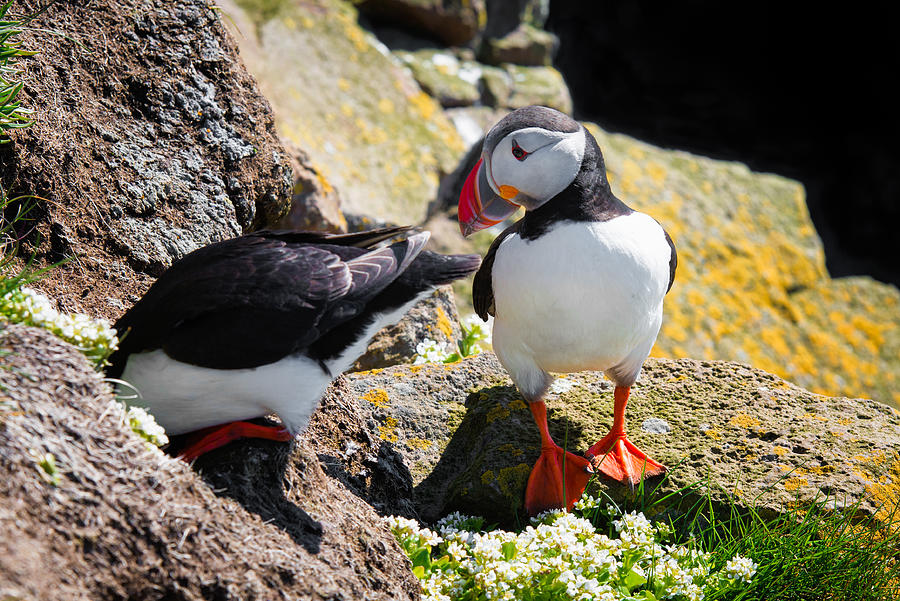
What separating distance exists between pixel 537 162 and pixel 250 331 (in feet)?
4.96

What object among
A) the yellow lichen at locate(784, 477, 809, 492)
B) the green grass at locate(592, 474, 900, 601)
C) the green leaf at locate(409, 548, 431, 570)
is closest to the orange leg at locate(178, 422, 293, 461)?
the green leaf at locate(409, 548, 431, 570)

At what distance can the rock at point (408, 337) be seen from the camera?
546 cm

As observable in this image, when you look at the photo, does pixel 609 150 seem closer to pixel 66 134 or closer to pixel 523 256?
pixel 523 256

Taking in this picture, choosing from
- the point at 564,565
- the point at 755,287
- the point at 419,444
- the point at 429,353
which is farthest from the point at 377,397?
the point at 755,287

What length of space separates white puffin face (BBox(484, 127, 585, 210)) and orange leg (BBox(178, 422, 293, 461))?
5.02ft

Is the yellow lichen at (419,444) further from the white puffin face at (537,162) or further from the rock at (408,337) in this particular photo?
the white puffin face at (537,162)

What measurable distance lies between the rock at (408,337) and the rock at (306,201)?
0.81 meters

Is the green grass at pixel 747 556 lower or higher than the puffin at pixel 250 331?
lower

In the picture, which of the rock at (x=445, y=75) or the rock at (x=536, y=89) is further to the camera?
the rock at (x=536, y=89)

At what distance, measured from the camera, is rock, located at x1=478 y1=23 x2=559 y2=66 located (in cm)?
901

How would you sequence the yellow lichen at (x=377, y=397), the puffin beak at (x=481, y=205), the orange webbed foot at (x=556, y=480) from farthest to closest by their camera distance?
the yellow lichen at (x=377, y=397) → the puffin beak at (x=481, y=205) → the orange webbed foot at (x=556, y=480)

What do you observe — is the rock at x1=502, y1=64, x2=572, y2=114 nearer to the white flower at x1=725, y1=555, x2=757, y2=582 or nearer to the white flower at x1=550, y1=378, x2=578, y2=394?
the white flower at x1=550, y1=378, x2=578, y2=394

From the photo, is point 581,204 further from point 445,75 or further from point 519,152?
point 445,75

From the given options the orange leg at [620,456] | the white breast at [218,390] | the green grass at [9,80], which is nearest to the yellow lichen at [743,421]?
the orange leg at [620,456]
